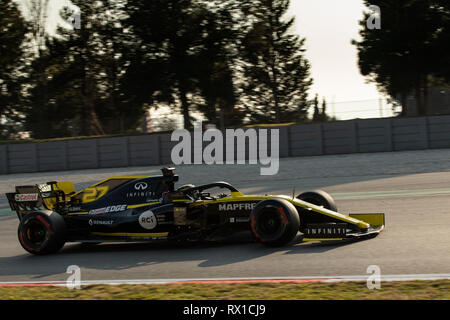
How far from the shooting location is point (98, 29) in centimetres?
3775

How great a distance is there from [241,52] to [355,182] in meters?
22.1

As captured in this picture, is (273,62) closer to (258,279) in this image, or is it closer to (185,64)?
(185,64)

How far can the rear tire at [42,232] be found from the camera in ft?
28.4

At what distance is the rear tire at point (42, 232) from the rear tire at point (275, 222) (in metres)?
3.11

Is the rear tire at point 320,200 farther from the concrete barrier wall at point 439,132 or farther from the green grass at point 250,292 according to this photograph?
the concrete barrier wall at point 439,132

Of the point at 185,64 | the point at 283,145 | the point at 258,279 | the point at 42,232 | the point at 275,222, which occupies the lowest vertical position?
the point at 258,279

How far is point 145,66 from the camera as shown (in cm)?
3397

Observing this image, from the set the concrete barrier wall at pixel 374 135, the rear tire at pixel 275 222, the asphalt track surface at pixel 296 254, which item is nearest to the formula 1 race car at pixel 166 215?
the rear tire at pixel 275 222

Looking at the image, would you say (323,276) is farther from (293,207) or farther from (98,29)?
(98,29)

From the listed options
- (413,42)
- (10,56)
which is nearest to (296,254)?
(413,42)

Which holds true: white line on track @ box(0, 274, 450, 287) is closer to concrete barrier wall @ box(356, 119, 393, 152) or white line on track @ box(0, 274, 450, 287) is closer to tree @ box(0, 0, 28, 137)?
concrete barrier wall @ box(356, 119, 393, 152)

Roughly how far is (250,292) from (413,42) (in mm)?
27608

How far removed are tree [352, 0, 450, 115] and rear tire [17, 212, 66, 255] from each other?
24.3 m
